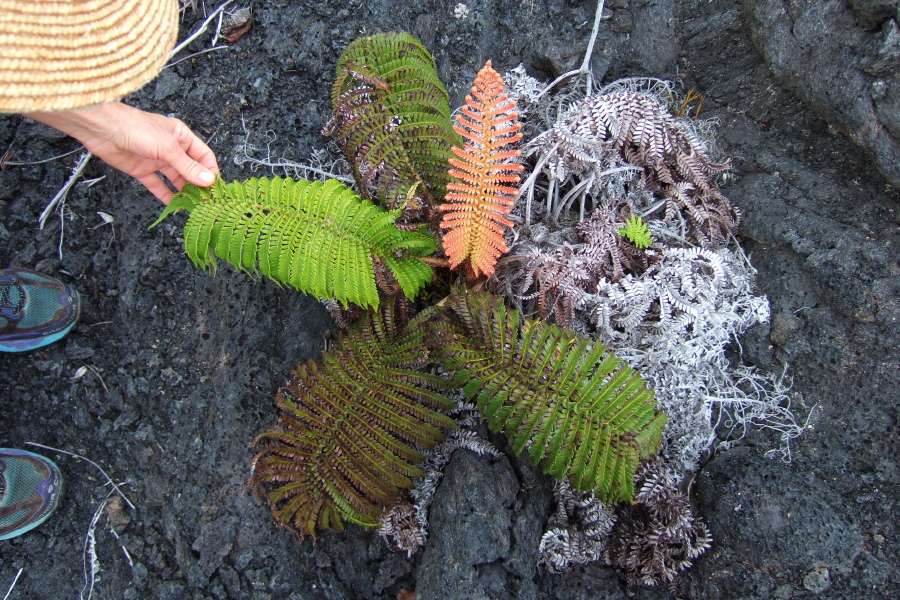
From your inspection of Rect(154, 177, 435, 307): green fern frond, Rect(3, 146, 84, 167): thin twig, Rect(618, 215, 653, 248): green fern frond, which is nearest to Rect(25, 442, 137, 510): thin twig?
Rect(154, 177, 435, 307): green fern frond

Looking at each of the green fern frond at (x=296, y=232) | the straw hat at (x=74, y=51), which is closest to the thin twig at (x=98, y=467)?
the green fern frond at (x=296, y=232)

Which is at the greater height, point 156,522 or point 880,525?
point 880,525

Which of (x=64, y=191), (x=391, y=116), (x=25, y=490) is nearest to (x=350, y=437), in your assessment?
(x=391, y=116)

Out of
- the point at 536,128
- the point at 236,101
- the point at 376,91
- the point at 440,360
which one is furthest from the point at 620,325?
the point at 236,101

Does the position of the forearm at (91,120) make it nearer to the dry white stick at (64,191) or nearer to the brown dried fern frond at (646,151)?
the dry white stick at (64,191)

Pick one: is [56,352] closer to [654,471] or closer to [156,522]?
[156,522]

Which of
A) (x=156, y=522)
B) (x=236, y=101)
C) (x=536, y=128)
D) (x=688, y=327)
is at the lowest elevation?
(x=156, y=522)

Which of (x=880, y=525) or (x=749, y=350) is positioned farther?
(x=749, y=350)

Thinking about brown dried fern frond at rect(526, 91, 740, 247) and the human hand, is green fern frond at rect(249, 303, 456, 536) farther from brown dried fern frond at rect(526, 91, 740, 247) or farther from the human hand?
brown dried fern frond at rect(526, 91, 740, 247)
